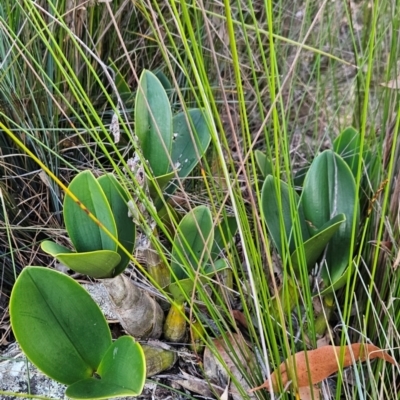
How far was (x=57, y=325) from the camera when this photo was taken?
24.0 inches

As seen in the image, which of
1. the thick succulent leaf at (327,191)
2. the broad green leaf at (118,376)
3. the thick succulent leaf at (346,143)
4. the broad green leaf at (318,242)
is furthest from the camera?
the thick succulent leaf at (346,143)

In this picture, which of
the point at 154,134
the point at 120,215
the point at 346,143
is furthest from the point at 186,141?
the point at 346,143

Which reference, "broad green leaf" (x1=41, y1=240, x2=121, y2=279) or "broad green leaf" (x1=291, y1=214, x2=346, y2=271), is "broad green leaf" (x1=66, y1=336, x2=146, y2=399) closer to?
"broad green leaf" (x1=41, y1=240, x2=121, y2=279)

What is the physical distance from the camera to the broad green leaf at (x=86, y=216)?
25.5 inches

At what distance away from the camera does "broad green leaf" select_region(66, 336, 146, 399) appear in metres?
0.55

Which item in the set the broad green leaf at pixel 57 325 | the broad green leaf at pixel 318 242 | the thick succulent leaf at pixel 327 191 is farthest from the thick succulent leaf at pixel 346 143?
the broad green leaf at pixel 57 325

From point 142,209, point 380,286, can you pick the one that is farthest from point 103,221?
point 380,286

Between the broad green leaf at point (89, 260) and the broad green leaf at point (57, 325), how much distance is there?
2 centimetres

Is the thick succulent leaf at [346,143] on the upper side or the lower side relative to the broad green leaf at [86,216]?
upper

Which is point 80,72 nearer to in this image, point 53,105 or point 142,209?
point 53,105

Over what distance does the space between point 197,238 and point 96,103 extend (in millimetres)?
459

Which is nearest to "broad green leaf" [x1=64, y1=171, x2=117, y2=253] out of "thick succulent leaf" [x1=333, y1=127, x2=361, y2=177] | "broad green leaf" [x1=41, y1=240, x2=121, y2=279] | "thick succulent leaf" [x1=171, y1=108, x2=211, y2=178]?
"broad green leaf" [x1=41, y1=240, x2=121, y2=279]

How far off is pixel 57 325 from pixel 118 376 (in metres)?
0.10

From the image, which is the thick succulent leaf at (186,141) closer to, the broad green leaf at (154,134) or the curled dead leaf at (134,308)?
the broad green leaf at (154,134)
